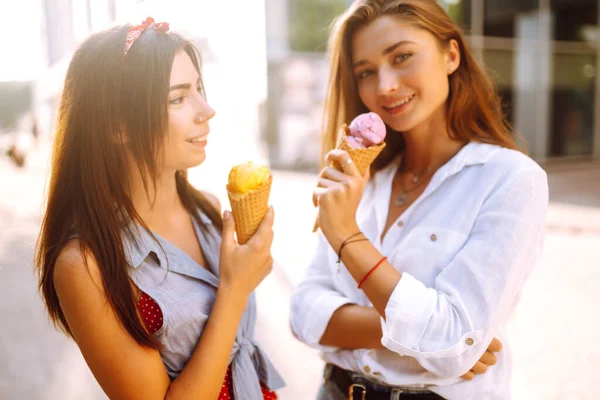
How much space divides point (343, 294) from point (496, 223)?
62 centimetres

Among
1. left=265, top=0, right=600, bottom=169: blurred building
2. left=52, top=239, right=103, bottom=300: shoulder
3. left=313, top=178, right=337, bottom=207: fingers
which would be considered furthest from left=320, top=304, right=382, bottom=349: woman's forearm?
Result: left=265, top=0, right=600, bottom=169: blurred building

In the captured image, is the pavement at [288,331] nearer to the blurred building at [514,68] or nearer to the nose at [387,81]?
the nose at [387,81]

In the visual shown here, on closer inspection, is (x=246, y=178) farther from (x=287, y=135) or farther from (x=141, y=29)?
(x=287, y=135)

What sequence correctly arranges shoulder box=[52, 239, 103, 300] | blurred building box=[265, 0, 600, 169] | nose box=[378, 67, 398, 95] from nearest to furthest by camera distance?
shoulder box=[52, 239, 103, 300] < nose box=[378, 67, 398, 95] < blurred building box=[265, 0, 600, 169]

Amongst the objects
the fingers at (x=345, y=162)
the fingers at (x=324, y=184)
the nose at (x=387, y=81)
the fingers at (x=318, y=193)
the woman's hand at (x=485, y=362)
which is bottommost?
the woman's hand at (x=485, y=362)

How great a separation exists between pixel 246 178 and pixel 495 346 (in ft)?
3.11

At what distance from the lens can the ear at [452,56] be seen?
6.65ft

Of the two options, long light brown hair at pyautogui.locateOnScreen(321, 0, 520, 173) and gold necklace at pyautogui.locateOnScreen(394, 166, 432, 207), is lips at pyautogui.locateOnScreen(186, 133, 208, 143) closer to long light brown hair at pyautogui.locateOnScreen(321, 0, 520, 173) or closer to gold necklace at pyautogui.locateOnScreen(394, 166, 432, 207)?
long light brown hair at pyautogui.locateOnScreen(321, 0, 520, 173)

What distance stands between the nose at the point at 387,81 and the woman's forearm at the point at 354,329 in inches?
28.7

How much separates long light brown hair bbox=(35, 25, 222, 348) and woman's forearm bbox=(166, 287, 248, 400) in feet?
0.45

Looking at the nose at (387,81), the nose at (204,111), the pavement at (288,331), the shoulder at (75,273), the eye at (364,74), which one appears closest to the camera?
the shoulder at (75,273)

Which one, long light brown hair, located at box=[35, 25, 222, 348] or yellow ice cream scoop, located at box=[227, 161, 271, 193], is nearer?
long light brown hair, located at box=[35, 25, 222, 348]

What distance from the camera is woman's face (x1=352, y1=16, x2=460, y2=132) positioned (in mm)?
1883

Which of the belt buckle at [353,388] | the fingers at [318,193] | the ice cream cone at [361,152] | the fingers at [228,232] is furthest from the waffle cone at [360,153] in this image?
the belt buckle at [353,388]
